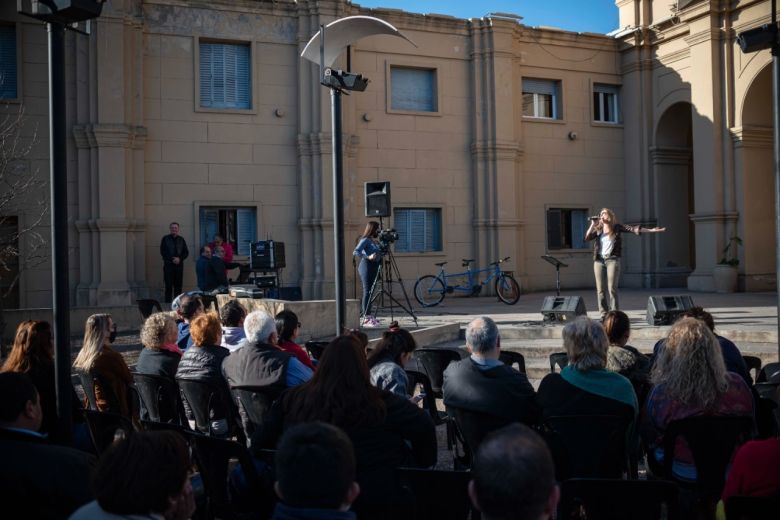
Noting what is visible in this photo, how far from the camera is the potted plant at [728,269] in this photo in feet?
57.0

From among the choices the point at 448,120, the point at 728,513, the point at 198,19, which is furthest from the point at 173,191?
the point at 728,513

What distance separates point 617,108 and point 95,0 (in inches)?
739

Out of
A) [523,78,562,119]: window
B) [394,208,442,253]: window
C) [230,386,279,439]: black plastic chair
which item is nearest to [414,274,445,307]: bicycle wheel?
[394,208,442,253]: window

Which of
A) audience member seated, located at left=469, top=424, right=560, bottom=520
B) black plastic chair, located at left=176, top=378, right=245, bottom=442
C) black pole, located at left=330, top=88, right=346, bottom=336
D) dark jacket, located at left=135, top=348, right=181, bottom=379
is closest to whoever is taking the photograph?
audience member seated, located at left=469, top=424, right=560, bottom=520

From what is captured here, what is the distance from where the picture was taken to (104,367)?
5316mm

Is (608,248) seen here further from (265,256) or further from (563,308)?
(265,256)

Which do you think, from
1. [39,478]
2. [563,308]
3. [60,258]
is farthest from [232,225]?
[39,478]

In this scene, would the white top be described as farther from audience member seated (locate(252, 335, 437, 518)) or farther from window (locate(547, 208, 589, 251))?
window (locate(547, 208, 589, 251))

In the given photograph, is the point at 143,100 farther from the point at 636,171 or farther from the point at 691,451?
the point at 691,451

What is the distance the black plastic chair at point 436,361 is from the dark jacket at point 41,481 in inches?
159

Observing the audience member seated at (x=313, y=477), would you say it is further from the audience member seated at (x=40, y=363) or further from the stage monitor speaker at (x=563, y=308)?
the stage monitor speaker at (x=563, y=308)

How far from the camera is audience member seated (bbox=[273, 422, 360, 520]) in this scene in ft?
7.57

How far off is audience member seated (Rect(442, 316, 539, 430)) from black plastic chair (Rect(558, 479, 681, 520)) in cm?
122

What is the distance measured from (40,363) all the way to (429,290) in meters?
12.7
